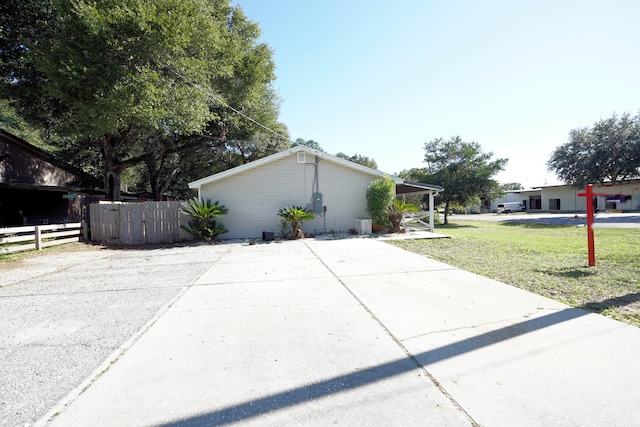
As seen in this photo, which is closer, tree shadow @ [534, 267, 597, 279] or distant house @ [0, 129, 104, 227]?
tree shadow @ [534, 267, 597, 279]

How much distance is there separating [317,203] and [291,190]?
1312 mm

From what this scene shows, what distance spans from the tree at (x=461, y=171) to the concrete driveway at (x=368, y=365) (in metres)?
19.2

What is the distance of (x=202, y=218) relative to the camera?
35.8 feet

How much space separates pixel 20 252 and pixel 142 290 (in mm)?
7940

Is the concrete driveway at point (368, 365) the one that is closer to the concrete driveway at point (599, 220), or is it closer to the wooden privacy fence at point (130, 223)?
the wooden privacy fence at point (130, 223)

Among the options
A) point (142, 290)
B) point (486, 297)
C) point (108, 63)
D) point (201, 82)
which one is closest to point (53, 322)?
point (142, 290)

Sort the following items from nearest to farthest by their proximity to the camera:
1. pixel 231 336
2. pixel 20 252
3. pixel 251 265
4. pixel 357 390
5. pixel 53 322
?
pixel 357 390
pixel 231 336
pixel 53 322
pixel 251 265
pixel 20 252

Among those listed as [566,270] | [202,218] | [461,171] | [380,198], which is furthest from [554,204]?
[202,218]

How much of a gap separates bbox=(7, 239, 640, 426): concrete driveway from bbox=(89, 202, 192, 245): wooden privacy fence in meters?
8.13

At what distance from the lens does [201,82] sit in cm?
1255

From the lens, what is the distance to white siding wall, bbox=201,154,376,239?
12133 millimetres

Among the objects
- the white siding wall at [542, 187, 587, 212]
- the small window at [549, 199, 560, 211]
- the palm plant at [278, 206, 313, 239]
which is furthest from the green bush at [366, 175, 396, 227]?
the small window at [549, 199, 560, 211]

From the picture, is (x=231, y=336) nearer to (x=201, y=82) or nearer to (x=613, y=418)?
(x=613, y=418)

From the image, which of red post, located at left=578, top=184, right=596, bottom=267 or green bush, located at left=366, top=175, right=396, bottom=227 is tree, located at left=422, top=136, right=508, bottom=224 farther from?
Answer: red post, located at left=578, top=184, right=596, bottom=267
